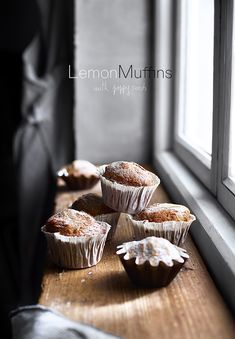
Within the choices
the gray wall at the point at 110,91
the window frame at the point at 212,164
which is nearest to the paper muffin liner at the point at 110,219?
the window frame at the point at 212,164

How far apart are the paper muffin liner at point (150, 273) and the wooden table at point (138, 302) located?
0.01 m

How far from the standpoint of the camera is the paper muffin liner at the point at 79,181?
53.7 inches

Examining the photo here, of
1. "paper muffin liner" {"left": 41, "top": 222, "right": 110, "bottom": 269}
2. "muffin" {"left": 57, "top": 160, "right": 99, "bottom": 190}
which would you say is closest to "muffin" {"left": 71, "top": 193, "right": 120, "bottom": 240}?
"paper muffin liner" {"left": 41, "top": 222, "right": 110, "bottom": 269}

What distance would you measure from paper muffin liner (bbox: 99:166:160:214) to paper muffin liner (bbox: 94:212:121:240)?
0.6 inches

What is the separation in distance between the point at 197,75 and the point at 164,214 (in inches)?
18.9

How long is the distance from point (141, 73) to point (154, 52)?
0.14 m

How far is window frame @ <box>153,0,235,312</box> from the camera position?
78 cm

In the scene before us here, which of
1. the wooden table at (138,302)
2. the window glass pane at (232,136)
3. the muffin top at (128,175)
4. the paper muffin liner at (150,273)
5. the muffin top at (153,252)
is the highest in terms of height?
the window glass pane at (232,136)

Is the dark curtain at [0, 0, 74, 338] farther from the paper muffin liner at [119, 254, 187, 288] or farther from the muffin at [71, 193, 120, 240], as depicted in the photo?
the paper muffin liner at [119, 254, 187, 288]

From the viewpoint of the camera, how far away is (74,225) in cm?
86

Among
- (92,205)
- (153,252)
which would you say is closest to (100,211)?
(92,205)

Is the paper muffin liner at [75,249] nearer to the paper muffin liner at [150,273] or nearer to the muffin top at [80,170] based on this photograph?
the paper muffin liner at [150,273]

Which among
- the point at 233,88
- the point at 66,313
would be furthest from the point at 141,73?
the point at 66,313

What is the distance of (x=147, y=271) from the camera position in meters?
0.74
